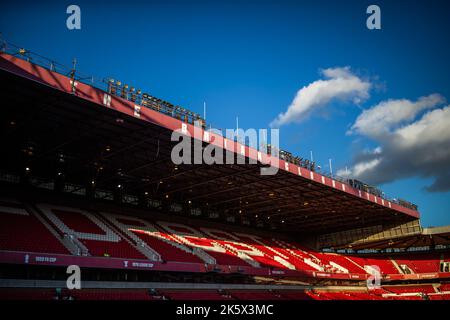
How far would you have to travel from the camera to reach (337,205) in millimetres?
46312

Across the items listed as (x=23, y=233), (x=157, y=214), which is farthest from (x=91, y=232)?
(x=157, y=214)

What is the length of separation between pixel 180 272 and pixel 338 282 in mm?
27717

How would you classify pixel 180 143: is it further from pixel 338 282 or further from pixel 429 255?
pixel 429 255

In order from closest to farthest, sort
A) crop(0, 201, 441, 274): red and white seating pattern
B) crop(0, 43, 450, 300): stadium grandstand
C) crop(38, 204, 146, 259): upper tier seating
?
crop(0, 43, 450, 300): stadium grandstand < crop(0, 201, 441, 274): red and white seating pattern < crop(38, 204, 146, 259): upper tier seating

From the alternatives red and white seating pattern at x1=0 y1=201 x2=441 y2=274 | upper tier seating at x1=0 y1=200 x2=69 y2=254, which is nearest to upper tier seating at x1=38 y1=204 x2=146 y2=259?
red and white seating pattern at x1=0 y1=201 x2=441 y2=274

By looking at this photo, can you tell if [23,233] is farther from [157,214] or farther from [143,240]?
[157,214]

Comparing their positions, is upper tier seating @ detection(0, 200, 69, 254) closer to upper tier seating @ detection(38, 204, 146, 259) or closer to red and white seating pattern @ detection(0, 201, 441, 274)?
red and white seating pattern @ detection(0, 201, 441, 274)

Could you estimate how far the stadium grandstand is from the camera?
23.6 m

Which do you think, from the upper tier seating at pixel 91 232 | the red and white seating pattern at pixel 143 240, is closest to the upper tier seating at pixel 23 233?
the red and white seating pattern at pixel 143 240

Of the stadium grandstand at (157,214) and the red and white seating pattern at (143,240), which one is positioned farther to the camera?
the red and white seating pattern at (143,240)

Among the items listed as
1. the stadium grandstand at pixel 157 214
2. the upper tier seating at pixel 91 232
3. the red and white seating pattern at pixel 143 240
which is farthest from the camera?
the upper tier seating at pixel 91 232

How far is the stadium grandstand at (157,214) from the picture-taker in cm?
2364

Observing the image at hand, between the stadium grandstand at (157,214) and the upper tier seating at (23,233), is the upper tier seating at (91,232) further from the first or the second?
the upper tier seating at (23,233)
